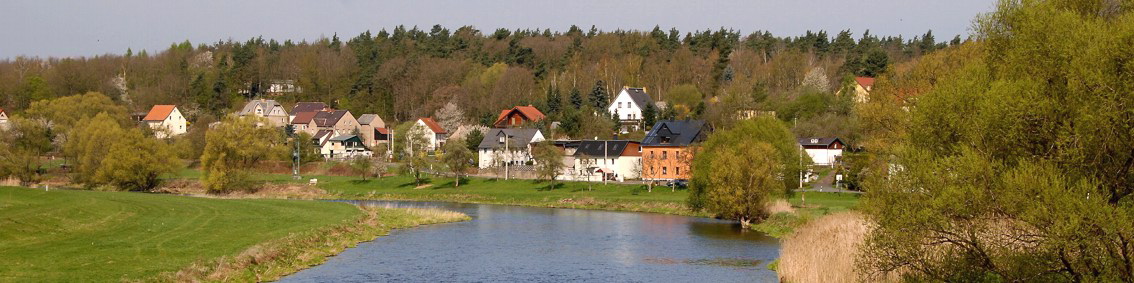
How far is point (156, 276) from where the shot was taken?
89.2ft

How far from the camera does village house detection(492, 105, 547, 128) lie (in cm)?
12225

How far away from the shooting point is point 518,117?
124 metres

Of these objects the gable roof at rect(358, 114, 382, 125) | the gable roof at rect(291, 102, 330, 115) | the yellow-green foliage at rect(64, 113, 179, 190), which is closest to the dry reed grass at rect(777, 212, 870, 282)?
the yellow-green foliage at rect(64, 113, 179, 190)

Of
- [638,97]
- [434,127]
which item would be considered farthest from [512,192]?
[434,127]

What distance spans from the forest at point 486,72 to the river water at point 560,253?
56.0 m

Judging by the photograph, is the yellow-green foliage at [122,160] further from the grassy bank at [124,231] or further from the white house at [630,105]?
the white house at [630,105]

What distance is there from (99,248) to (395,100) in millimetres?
122651

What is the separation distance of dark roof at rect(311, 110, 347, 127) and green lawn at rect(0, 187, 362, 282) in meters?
85.3

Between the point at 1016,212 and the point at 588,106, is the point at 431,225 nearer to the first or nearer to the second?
the point at 1016,212

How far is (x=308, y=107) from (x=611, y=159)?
74488 millimetres

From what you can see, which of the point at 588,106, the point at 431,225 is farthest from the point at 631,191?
the point at 588,106

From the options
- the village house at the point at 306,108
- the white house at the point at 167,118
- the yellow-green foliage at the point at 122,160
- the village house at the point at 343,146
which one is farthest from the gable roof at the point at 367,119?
the yellow-green foliage at the point at 122,160

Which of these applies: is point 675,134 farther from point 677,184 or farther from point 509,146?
point 509,146

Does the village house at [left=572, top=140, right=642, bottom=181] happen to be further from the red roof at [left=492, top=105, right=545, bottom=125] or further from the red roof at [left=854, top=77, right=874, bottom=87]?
the red roof at [left=854, top=77, right=874, bottom=87]
